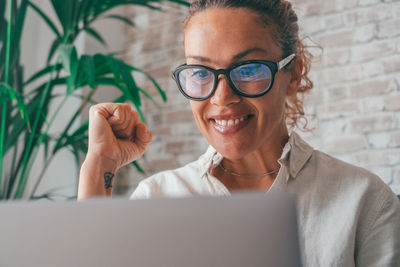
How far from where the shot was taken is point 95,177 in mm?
989

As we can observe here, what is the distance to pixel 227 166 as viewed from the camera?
1217 mm

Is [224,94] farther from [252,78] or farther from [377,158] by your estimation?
[377,158]

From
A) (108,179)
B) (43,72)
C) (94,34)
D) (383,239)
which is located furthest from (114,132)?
(94,34)

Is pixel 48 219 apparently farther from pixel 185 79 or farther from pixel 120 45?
pixel 120 45

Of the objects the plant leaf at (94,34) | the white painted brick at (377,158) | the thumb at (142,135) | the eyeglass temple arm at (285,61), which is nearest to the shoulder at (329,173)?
the eyeglass temple arm at (285,61)

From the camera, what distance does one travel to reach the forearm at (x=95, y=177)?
960mm

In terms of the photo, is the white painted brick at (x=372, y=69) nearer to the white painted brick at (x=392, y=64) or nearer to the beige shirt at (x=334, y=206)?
the white painted brick at (x=392, y=64)

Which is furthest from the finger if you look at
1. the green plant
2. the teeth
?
the green plant

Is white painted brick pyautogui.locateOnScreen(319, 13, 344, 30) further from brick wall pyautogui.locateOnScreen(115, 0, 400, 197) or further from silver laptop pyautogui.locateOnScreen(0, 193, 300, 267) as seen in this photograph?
silver laptop pyautogui.locateOnScreen(0, 193, 300, 267)

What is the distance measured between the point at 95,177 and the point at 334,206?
1.96 feet

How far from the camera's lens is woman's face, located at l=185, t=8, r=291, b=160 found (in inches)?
39.9

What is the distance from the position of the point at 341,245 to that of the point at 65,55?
4.14ft

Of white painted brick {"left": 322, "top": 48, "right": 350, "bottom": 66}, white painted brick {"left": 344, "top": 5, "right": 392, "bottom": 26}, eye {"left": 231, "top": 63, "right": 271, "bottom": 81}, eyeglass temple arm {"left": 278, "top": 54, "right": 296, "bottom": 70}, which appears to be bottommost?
eye {"left": 231, "top": 63, "right": 271, "bottom": 81}

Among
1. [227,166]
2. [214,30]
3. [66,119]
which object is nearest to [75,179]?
[66,119]
